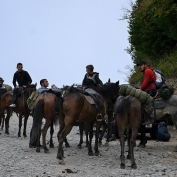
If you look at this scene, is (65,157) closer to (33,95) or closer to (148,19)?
(33,95)

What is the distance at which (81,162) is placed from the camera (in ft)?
47.4

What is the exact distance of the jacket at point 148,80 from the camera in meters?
16.1

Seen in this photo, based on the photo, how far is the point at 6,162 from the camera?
45.3 ft

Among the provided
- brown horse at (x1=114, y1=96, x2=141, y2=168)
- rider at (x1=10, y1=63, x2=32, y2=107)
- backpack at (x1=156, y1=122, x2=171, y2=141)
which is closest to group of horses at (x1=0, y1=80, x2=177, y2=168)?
brown horse at (x1=114, y1=96, x2=141, y2=168)

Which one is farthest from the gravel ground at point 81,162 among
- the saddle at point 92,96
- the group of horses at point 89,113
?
the saddle at point 92,96

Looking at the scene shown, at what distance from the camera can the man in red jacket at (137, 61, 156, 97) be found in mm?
16172

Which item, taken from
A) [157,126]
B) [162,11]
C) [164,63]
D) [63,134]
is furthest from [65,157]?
[164,63]

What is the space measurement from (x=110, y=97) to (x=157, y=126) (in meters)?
4.61

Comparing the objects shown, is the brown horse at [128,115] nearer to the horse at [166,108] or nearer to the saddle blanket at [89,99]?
the saddle blanket at [89,99]

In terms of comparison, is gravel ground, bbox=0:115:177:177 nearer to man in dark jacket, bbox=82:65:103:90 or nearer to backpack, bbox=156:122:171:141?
backpack, bbox=156:122:171:141

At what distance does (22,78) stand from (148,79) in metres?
7.54

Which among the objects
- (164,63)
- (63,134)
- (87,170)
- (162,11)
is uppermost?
(162,11)

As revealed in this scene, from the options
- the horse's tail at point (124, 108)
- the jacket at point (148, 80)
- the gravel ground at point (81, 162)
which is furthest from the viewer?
the jacket at point (148, 80)

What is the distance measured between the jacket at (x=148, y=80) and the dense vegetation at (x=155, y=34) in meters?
14.0
